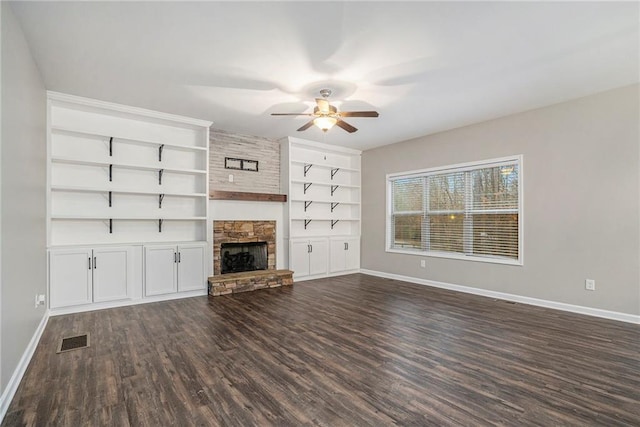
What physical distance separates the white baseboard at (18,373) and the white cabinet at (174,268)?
141 centimetres

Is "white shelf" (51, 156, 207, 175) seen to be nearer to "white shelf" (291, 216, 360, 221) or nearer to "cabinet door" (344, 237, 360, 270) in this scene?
"white shelf" (291, 216, 360, 221)

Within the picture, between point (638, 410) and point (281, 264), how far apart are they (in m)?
5.05

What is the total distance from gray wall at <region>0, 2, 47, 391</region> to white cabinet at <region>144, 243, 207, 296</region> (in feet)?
4.20

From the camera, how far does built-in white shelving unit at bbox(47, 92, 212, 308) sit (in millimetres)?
4223

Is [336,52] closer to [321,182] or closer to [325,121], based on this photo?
[325,121]

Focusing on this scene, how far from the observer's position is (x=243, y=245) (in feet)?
19.6

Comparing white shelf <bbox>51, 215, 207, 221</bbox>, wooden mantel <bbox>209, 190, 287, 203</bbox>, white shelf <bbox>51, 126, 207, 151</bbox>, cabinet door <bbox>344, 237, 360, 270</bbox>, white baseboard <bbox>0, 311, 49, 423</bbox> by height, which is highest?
white shelf <bbox>51, 126, 207, 151</bbox>

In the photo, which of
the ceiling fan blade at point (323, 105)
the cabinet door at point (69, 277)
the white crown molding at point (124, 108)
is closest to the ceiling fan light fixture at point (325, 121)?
the ceiling fan blade at point (323, 105)

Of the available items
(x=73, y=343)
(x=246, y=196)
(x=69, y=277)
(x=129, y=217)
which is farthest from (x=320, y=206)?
(x=73, y=343)

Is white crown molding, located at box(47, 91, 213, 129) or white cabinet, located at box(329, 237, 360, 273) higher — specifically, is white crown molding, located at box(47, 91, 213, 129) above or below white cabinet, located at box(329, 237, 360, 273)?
above

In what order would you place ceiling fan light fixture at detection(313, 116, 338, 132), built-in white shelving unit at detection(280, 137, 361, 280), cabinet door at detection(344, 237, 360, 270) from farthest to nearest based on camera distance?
cabinet door at detection(344, 237, 360, 270), built-in white shelving unit at detection(280, 137, 361, 280), ceiling fan light fixture at detection(313, 116, 338, 132)

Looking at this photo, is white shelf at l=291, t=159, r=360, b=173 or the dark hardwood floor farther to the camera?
white shelf at l=291, t=159, r=360, b=173

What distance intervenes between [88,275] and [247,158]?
3.06 metres

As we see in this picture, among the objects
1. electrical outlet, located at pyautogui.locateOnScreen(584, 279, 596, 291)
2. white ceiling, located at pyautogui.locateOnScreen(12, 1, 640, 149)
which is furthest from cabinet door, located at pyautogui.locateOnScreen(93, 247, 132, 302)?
electrical outlet, located at pyautogui.locateOnScreen(584, 279, 596, 291)
